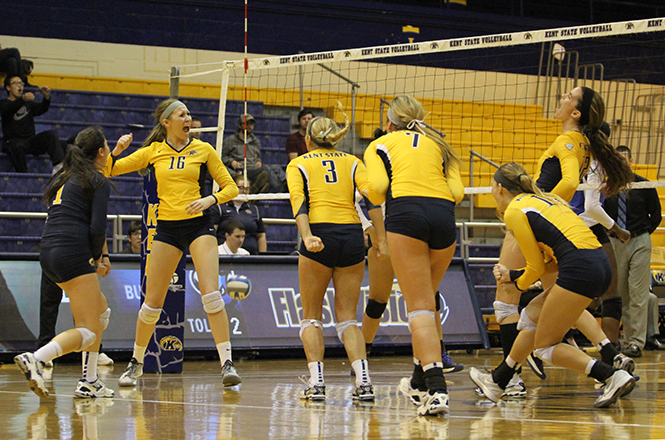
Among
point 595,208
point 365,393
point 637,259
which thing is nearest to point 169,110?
point 365,393

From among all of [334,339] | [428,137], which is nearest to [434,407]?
[428,137]

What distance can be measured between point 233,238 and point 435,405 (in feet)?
15.0

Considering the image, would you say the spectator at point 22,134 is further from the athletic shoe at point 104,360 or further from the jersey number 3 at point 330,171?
the jersey number 3 at point 330,171

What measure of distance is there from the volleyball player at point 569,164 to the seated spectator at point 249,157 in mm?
5484

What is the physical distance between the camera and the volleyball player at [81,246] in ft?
15.0

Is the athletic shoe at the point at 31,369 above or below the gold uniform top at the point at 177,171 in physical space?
below

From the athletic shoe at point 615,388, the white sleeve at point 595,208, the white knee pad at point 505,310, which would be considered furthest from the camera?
the white sleeve at point 595,208

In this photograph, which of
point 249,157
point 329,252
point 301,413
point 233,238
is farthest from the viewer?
point 249,157

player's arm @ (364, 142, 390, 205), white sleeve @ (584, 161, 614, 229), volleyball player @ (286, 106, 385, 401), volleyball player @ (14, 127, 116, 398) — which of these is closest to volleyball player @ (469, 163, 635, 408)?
player's arm @ (364, 142, 390, 205)

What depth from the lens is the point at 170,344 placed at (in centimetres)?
648

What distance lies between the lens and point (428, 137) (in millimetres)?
4348

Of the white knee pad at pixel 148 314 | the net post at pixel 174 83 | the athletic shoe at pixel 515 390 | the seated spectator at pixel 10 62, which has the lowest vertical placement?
the athletic shoe at pixel 515 390

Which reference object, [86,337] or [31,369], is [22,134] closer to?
[86,337]

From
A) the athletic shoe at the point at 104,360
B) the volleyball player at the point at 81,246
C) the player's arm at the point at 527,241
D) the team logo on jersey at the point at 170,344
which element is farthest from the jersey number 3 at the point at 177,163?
the player's arm at the point at 527,241
